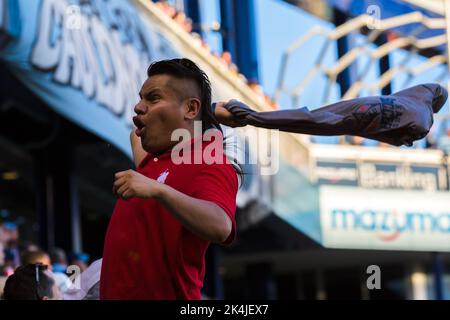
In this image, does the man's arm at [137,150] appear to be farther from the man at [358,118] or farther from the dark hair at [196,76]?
the man at [358,118]

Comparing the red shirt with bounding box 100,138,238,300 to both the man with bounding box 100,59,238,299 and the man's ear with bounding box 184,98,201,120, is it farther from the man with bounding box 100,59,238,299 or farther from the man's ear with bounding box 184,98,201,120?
the man's ear with bounding box 184,98,201,120

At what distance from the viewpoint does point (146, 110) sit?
2148mm

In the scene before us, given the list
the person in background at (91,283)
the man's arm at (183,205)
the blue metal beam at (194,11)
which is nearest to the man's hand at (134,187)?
the man's arm at (183,205)

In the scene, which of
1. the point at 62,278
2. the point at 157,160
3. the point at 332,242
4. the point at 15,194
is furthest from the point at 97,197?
the point at 157,160

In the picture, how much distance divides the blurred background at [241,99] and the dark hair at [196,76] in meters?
5.19

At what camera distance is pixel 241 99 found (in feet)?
27.2

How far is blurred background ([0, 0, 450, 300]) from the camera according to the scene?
838 cm

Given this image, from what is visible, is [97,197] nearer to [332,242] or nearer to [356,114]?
[332,242]

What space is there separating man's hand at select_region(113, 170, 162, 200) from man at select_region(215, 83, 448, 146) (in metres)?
0.35
